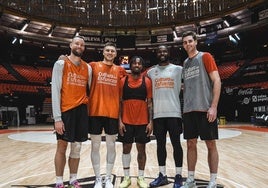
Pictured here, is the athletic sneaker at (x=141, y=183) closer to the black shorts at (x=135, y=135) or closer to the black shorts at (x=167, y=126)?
the black shorts at (x=135, y=135)

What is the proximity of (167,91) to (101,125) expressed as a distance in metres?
0.87

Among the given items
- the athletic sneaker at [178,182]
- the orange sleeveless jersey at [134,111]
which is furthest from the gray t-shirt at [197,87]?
the athletic sneaker at [178,182]

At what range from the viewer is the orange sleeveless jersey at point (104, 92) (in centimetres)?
305

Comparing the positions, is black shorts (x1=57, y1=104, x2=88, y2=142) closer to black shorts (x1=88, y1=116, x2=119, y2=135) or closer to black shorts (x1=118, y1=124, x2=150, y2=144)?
black shorts (x1=88, y1=116, x2=119, y2=135)

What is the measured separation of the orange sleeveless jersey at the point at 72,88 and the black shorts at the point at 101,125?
0.25 meters

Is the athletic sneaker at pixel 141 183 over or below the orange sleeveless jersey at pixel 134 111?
below

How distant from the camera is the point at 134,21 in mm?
19469

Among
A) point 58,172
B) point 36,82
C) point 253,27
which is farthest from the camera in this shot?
point 36,82

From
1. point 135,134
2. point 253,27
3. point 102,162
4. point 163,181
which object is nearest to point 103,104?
point 135,134

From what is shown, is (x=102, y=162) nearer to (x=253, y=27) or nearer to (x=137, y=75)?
(x=137, y=75)

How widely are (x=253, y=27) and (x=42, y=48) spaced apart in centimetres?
1534

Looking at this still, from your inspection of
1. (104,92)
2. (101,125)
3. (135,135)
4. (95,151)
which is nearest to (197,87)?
(135,135)

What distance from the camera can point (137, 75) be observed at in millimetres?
3301

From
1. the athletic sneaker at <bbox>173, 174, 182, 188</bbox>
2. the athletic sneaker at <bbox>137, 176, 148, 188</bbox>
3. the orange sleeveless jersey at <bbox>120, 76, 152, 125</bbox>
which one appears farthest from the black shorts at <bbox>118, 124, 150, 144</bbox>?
the athletic sneaker at <bbox>173, 174, 182, 188</bbox>
